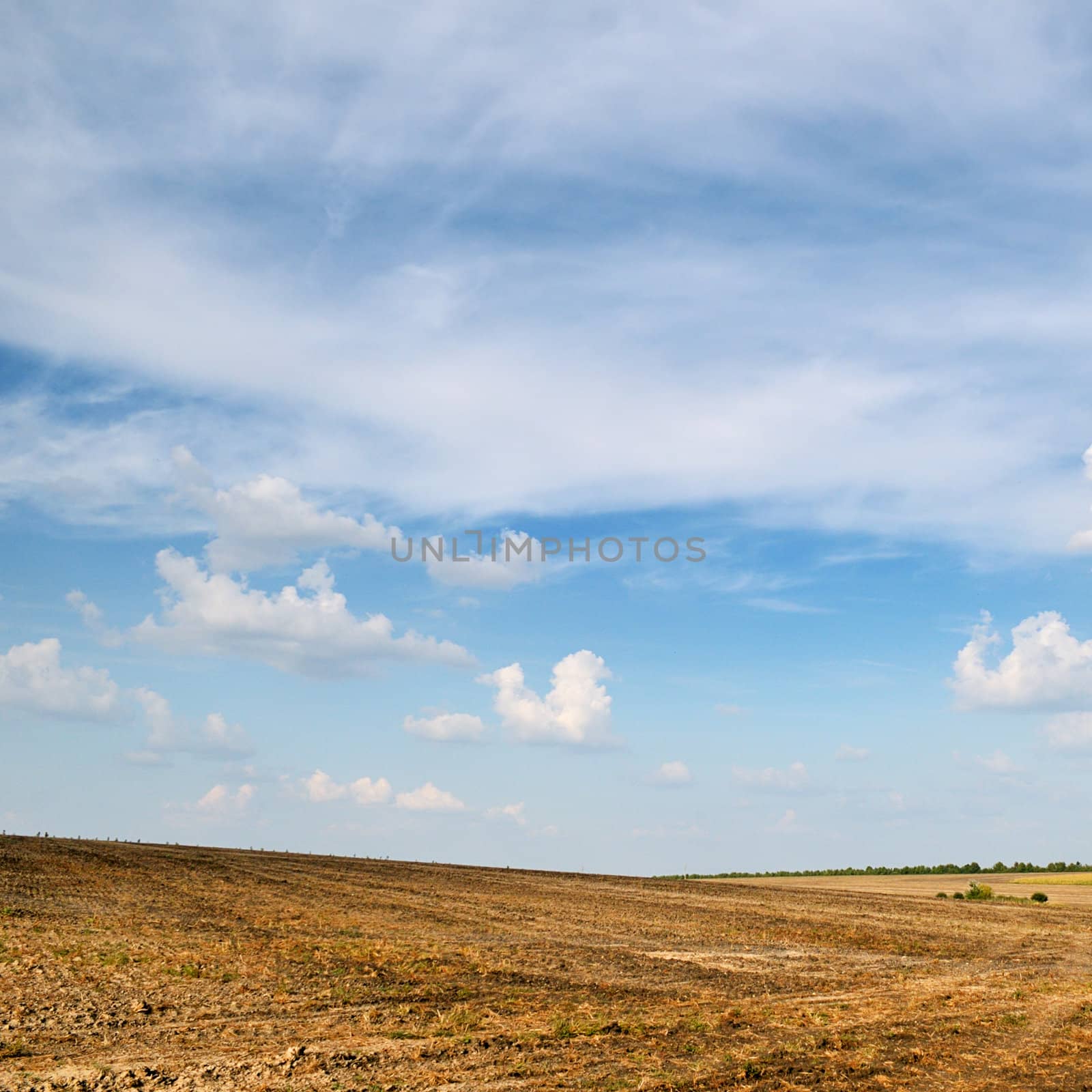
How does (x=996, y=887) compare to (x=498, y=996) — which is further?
(x=996, y=887)

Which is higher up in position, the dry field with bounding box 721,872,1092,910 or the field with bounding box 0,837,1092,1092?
the field with bounding box 0,837,1092,1092

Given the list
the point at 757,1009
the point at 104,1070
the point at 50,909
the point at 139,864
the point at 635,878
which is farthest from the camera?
the point at 635,878

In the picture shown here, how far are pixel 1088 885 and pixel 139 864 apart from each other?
78749 millimetres

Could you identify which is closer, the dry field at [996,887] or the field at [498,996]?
the field at [498,996]

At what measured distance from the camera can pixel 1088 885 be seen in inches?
3164

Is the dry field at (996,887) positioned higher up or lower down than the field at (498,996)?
lower down

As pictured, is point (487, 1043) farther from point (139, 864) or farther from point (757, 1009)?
point (139, 864)

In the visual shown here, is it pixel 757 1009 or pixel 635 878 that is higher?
pixel 757 1009

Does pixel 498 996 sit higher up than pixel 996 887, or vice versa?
pixel 498 996

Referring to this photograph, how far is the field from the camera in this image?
40.3ft

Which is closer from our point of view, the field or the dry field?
the field

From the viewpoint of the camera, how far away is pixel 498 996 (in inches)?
670

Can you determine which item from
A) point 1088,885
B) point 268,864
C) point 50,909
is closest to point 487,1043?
point 50,909

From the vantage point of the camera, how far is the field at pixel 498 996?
40.3ft
